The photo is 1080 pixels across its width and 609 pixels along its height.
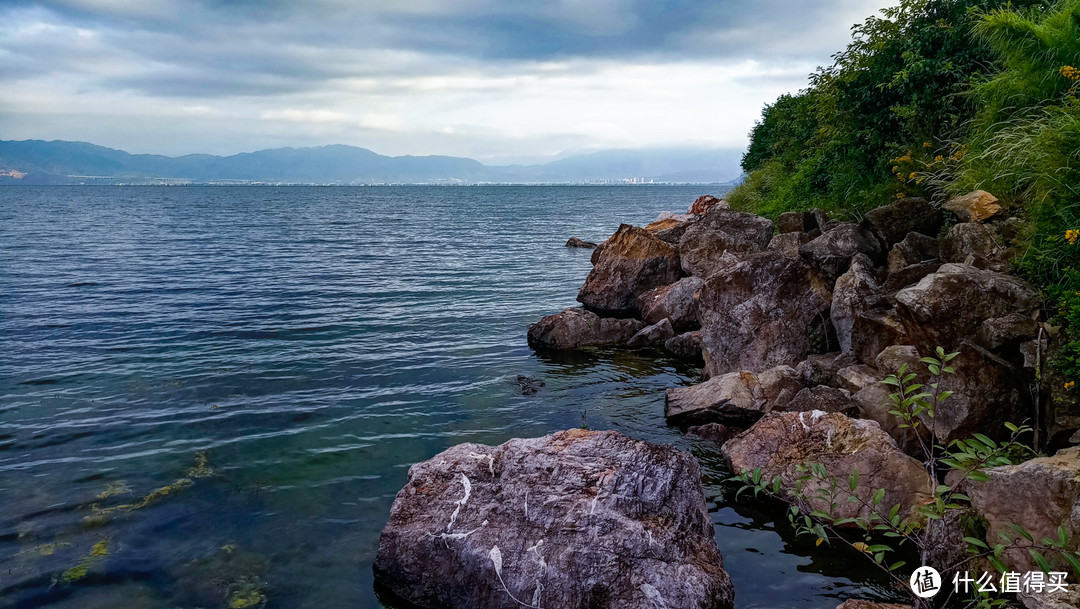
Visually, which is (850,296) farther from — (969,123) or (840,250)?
(969,123)

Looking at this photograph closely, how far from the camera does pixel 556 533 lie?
311 inches

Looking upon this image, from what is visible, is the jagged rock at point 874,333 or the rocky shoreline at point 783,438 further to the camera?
the jagged rock at point 874,333

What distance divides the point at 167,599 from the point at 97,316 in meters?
19.4

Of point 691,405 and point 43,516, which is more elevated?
point 691,405

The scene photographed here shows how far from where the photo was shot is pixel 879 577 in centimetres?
827

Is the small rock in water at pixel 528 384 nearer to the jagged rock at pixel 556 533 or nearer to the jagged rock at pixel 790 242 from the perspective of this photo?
the jagged rock at pixel 556 533

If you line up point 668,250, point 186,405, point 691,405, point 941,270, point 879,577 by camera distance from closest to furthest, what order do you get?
point 879,577 → point 941,270 → point 691,405 → point 186,405 → point 668,250

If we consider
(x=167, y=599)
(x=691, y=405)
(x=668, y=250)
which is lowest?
(x=167, y=599)

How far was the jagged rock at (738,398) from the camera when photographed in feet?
41.7

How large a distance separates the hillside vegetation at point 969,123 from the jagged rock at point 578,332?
9.04 m

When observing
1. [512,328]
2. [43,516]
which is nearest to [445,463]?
[43,516]

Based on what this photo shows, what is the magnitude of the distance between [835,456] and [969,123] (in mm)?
13802

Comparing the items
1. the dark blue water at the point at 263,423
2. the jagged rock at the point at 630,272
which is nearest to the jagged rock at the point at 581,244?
the dark blue water at the point at 263,423

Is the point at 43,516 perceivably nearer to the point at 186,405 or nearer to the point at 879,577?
the point at 186,405
